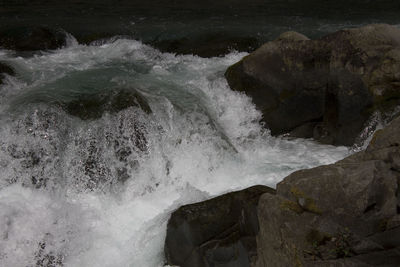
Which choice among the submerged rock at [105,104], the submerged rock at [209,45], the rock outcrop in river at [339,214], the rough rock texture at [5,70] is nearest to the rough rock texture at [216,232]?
the rock outcrop in river at [339,214]

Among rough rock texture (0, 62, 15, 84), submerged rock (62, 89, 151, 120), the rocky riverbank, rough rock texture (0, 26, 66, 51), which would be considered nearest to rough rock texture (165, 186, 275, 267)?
the rocky riverbank

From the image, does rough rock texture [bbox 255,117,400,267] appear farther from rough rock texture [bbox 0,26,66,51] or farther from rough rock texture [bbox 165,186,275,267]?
rough rock texture [bbox 0,26,66,51]

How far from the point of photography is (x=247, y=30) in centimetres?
1252

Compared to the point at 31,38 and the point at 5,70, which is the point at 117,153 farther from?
the point at 31,38

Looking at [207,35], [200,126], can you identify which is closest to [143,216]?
[200,126]

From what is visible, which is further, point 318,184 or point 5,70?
point 5,70

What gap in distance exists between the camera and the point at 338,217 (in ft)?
11.5

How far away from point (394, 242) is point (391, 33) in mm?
5417

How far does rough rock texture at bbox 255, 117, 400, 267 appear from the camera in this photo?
338cm

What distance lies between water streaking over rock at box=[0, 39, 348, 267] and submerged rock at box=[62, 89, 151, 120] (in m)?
0.02

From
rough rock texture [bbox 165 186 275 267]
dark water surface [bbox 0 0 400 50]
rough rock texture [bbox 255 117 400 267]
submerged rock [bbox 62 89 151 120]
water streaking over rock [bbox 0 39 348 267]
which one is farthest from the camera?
dark water surface [bbox 0 0 400 50]

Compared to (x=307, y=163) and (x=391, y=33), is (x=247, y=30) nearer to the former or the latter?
(x=391, y=33)

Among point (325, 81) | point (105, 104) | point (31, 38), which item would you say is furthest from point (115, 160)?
point (31, 38)

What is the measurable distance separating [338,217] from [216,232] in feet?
5.47
